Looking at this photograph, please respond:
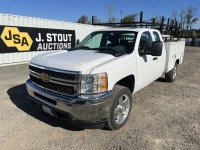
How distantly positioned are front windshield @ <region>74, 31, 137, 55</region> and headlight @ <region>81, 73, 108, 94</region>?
1.01 m

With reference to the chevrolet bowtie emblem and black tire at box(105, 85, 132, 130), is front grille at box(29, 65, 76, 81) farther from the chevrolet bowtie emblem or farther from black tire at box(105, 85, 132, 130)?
black tire at box(105, 85, 132, 130)

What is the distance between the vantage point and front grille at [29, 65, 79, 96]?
291cm

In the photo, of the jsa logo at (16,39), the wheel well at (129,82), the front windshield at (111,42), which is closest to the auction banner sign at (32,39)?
the jsa logo at (16,39)

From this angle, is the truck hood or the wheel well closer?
the truck hood

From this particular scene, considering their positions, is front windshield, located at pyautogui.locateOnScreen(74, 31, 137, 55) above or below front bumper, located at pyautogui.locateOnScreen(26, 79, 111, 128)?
above

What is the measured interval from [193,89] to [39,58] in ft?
16.7

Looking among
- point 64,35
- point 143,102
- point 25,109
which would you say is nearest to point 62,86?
point 25,109

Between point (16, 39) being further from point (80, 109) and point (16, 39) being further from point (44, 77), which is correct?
point (80, 109)

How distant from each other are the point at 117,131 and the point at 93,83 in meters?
1.20

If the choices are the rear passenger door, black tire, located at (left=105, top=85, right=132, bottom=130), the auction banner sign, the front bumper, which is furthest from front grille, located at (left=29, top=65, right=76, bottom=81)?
the auction banner sign

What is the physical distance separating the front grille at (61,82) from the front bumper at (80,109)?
0.09 metres

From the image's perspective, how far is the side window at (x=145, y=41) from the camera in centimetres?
430

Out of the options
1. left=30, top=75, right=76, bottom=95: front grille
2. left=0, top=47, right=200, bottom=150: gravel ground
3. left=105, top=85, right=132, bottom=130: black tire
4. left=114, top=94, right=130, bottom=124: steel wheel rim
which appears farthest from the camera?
left=114, top=94, right=130, bottom=124: steel wheel rim

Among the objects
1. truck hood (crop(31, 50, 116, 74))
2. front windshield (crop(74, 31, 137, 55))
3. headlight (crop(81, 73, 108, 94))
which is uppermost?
front windshield (crop(74, 31, 137, 55))
